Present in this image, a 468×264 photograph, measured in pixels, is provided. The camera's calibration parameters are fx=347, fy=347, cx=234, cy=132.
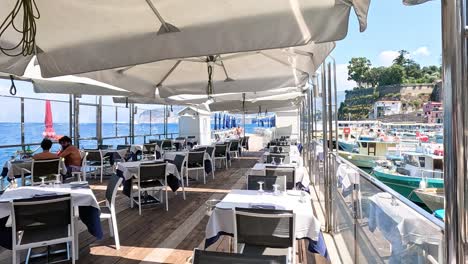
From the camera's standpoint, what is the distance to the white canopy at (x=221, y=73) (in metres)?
4.11

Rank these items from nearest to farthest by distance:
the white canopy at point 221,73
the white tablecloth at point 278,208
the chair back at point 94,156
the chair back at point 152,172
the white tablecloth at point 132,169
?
the white tablecloth at point 278,208 < the white canopy at point 221,73 < the chair back at point 152,172 < the white tablecloth at point 132,169 < the chair back at point 94,156

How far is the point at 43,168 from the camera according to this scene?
5.75 m

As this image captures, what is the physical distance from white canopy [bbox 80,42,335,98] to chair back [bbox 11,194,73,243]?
1.41 meters

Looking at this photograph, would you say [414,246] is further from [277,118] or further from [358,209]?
[277,118]

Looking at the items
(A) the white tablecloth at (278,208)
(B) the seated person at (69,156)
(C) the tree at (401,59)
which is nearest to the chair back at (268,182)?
(A) the white tablecloth at (278,208)

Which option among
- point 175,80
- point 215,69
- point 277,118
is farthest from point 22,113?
point 277,118

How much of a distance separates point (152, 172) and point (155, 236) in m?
1.34

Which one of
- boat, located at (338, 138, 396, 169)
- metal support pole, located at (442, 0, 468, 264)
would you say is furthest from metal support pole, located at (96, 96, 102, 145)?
metal support pole, located at (442, 0, 468, 264)

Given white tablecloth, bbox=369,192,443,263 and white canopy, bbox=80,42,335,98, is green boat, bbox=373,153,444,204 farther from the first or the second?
white tablecloth, bbox=369,192,443,263

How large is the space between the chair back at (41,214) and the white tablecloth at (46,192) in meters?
0.16

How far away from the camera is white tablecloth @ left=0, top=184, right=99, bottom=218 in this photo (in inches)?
120

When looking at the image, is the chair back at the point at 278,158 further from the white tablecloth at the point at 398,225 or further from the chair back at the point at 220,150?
the white tablecloth at the point at 398,225

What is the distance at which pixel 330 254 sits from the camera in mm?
3660

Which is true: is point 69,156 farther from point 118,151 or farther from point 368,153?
point 368,153
